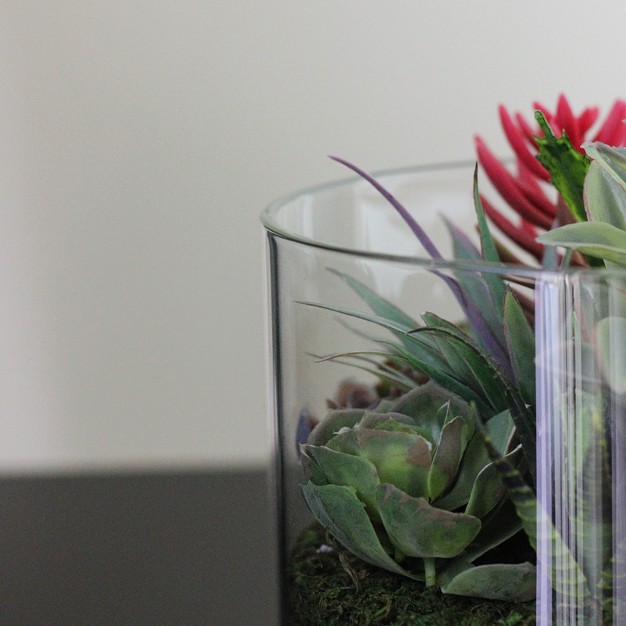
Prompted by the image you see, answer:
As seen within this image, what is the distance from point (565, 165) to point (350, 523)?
194 millimetres

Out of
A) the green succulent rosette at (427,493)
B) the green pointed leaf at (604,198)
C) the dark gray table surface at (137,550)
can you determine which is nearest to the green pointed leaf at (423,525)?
the green succulent rosette at (427,493)

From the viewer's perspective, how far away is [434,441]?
0.82 ft

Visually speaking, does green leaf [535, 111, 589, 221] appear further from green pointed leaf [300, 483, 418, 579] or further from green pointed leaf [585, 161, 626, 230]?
green pointed leaf [300, 483, 418, 579]

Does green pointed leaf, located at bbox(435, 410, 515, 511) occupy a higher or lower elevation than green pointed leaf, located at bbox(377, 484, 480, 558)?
higher

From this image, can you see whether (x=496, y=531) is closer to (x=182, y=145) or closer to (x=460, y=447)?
(x=460, y=447)

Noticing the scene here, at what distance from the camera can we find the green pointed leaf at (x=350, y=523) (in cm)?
25

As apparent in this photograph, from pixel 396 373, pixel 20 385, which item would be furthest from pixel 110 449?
pixel 396 373

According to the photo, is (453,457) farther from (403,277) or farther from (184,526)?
(184,526)

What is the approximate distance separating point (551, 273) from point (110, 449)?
55 centimetres

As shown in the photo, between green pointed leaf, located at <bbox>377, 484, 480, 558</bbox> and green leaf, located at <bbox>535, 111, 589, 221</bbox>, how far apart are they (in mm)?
180

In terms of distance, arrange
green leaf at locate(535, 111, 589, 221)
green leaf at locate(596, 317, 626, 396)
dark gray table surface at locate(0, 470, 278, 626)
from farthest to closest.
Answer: dark gray table surface at locate(0, 470, 278, 626) < green leaf at locate(535, 111, 589, 221) < green leaf at locate(596, 317, 626, 396)

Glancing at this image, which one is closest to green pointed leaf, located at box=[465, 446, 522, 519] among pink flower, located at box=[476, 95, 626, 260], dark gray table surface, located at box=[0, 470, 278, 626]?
pink flower, located at box=[476, 95, 626, 260]

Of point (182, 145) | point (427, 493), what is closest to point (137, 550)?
point (182, 145)

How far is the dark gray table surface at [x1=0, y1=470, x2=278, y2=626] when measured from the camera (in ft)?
1.89
